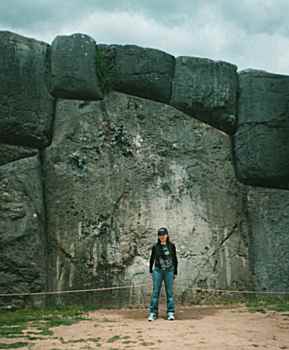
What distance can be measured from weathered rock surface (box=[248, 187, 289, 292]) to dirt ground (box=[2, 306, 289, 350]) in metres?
1.49

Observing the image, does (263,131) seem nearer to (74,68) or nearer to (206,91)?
(206,91)

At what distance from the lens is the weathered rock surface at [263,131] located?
10477 millimetres

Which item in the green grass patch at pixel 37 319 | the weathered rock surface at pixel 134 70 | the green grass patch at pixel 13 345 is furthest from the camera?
the weathered rock surface at pixel 134 70

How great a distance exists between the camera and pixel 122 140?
32.9ft

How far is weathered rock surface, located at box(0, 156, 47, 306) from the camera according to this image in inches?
357

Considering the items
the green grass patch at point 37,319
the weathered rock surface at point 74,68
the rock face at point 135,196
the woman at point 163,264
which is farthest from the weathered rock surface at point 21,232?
the woman at point 163,264

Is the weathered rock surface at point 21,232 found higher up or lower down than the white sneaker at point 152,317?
higher up

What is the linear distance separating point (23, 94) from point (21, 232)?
87.1 inches

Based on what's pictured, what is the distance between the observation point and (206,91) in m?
10.5

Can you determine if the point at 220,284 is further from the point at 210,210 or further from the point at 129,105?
the point at 129,105

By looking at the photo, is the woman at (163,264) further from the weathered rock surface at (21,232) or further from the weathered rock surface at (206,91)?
the weathered rock surface at (206,91)

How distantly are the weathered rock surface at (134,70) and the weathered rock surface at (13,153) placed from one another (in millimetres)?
1745

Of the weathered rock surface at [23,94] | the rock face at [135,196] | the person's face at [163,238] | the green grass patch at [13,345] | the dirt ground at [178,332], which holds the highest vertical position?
the weathered rock surface at [23,94]

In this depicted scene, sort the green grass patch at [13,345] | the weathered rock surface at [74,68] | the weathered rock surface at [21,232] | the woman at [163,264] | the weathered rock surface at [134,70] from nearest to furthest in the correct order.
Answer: the green grass patch at [13,345] < the woman at [163,264] < the weathered rock surface at [21,232] < the weathered rock surface at [74,68] < the weathered rock surface at [134,70]
